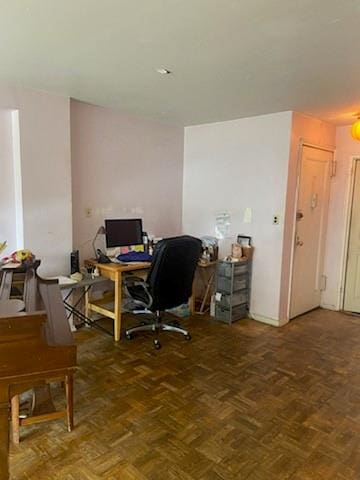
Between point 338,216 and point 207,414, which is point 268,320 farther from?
point 207,414

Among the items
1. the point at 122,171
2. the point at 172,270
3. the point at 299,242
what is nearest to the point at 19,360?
the point at 172,270

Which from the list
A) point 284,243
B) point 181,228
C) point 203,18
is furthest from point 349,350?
point 203,18

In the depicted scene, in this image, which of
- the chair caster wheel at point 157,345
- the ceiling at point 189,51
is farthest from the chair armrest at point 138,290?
the ceiling at point 189,51

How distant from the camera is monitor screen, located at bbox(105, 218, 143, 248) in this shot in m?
3.86

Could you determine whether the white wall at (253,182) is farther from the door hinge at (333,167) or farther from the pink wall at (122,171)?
the door hinge at (333,167)

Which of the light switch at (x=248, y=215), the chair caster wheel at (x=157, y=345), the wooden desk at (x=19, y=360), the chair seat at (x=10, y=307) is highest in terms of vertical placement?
the light switch at (x=248, y=215)

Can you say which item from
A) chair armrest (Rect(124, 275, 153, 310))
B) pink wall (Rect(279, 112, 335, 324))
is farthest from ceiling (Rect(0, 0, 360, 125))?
chair armrest (Rect(124, 275, 153, 310))

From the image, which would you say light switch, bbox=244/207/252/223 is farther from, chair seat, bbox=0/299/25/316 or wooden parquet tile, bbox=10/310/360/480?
chair seat, bbox=0/299/25/316

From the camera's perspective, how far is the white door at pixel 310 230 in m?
4.00

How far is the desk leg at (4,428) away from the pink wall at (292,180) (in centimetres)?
307

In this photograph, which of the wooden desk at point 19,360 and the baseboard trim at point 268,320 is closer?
the wooden desk at point 19,360

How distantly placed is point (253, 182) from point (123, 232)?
159 cm

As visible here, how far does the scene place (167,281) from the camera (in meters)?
3.23

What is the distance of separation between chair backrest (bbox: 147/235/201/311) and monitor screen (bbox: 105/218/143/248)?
0.87 m
